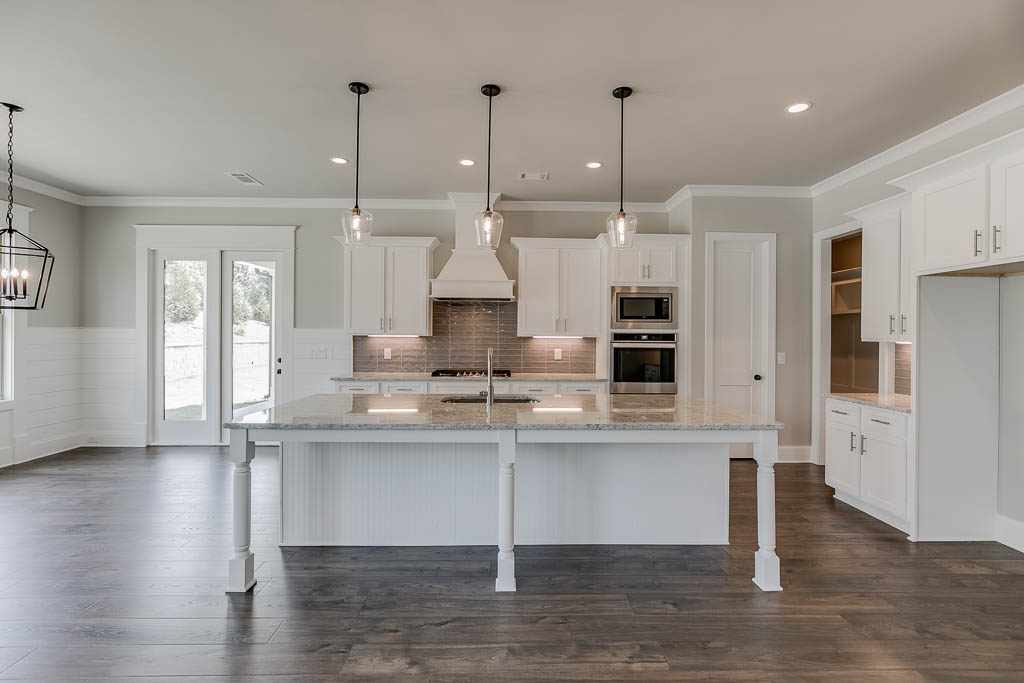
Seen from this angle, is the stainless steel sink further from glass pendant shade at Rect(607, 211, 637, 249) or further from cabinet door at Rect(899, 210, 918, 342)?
cabinet door at Rect(899, 210, 918, 342)

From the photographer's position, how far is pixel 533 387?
5051 mm

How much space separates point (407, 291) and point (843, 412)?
12.8 ft

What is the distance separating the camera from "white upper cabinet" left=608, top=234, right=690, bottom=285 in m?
5.11

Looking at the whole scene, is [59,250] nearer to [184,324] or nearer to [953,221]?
[184,324]

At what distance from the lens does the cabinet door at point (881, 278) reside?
3.69 meters

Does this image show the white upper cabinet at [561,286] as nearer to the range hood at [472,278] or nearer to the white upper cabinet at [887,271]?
the range hood at [472,278]

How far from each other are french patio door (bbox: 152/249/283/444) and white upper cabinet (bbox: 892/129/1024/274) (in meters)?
5.56

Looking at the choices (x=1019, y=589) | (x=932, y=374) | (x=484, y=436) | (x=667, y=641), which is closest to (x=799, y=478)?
(x=932, y=374)

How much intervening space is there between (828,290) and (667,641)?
407 cm

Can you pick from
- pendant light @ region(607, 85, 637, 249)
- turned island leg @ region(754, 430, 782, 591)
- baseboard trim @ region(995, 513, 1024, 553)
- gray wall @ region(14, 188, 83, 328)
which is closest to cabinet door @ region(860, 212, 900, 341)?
baseboard trim @ region(995, 513, 1024, 553)

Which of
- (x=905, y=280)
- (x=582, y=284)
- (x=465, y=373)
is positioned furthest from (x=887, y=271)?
(x=465, y=373)

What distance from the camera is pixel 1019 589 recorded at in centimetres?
255

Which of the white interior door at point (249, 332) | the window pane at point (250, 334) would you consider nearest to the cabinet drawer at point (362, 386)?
the white interior door at point (249, 332)

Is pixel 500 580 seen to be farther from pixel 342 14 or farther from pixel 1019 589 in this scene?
pixel 342 14
